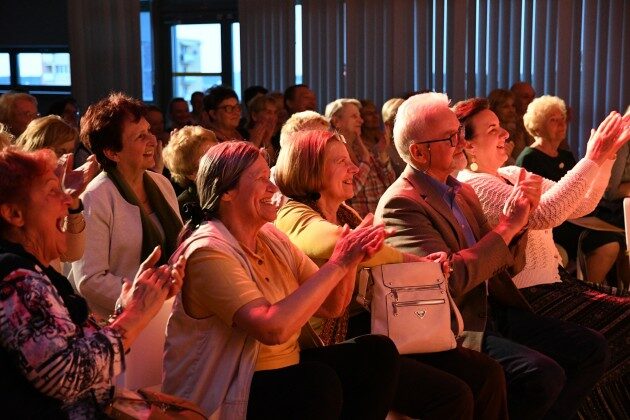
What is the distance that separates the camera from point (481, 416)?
3.29m

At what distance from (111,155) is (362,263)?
45.8 inches

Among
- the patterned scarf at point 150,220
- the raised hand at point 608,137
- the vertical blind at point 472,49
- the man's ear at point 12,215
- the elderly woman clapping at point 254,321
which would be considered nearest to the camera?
the man's ear at point 12,215

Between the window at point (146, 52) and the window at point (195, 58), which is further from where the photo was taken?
the window at point (146, 52)

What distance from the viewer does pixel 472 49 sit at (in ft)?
30.4

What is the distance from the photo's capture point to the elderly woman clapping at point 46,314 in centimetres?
211

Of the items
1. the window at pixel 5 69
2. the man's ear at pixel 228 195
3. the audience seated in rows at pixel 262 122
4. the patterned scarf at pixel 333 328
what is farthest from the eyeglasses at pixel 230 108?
the window at pixel 5 69

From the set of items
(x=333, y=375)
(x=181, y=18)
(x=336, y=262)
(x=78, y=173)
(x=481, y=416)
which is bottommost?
(x=481, y=416)

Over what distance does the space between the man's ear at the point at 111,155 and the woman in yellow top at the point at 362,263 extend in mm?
701

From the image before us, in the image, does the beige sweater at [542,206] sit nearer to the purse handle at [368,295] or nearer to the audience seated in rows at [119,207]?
the purse handle at [368,295]

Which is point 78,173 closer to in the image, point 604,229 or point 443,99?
point 443,99

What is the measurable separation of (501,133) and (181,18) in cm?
743

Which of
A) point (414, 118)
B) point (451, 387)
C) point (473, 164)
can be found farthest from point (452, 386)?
point (473, 164)

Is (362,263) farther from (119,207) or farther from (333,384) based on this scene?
(119,207)

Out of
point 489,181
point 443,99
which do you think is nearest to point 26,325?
point 443,99
